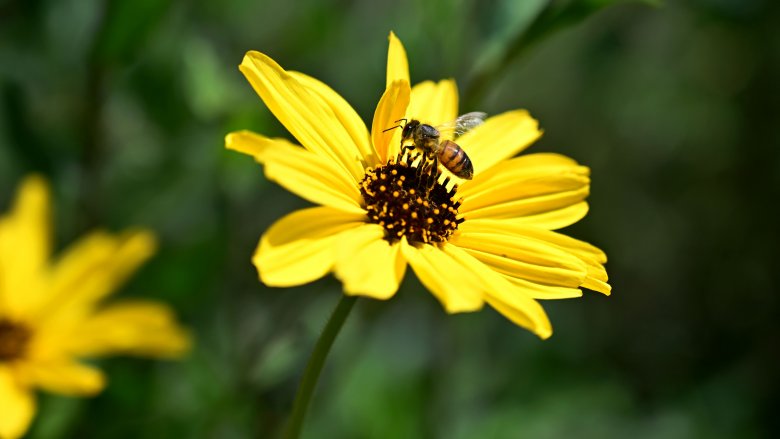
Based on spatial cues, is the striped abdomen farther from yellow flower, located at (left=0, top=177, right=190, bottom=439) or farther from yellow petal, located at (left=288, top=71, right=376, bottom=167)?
yellow flower, located at (left=0, top=177, right=190, bottom=439)

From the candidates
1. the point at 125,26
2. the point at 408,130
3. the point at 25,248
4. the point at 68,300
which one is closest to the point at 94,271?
the point at 68,300

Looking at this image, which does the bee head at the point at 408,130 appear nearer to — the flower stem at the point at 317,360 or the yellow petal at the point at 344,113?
the yellow petal at the point at 344,113

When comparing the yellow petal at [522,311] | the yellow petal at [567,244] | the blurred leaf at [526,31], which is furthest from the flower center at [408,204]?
the blurred leaf at [526,31]

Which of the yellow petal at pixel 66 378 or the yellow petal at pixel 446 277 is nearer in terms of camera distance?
the yellow petal at pixel 446 277

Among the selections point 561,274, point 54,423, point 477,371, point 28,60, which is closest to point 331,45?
point 28,60

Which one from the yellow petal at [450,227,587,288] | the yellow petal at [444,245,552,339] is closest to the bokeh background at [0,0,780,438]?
the yellow petal at [450,227,587,288]

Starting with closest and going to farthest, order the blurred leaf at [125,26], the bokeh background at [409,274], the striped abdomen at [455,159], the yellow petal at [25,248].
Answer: the striped abdomen at [455,159] < the blurred leaf at [125,26] < the bokeh background at [409,274] < the yellow petal at [25,248]
